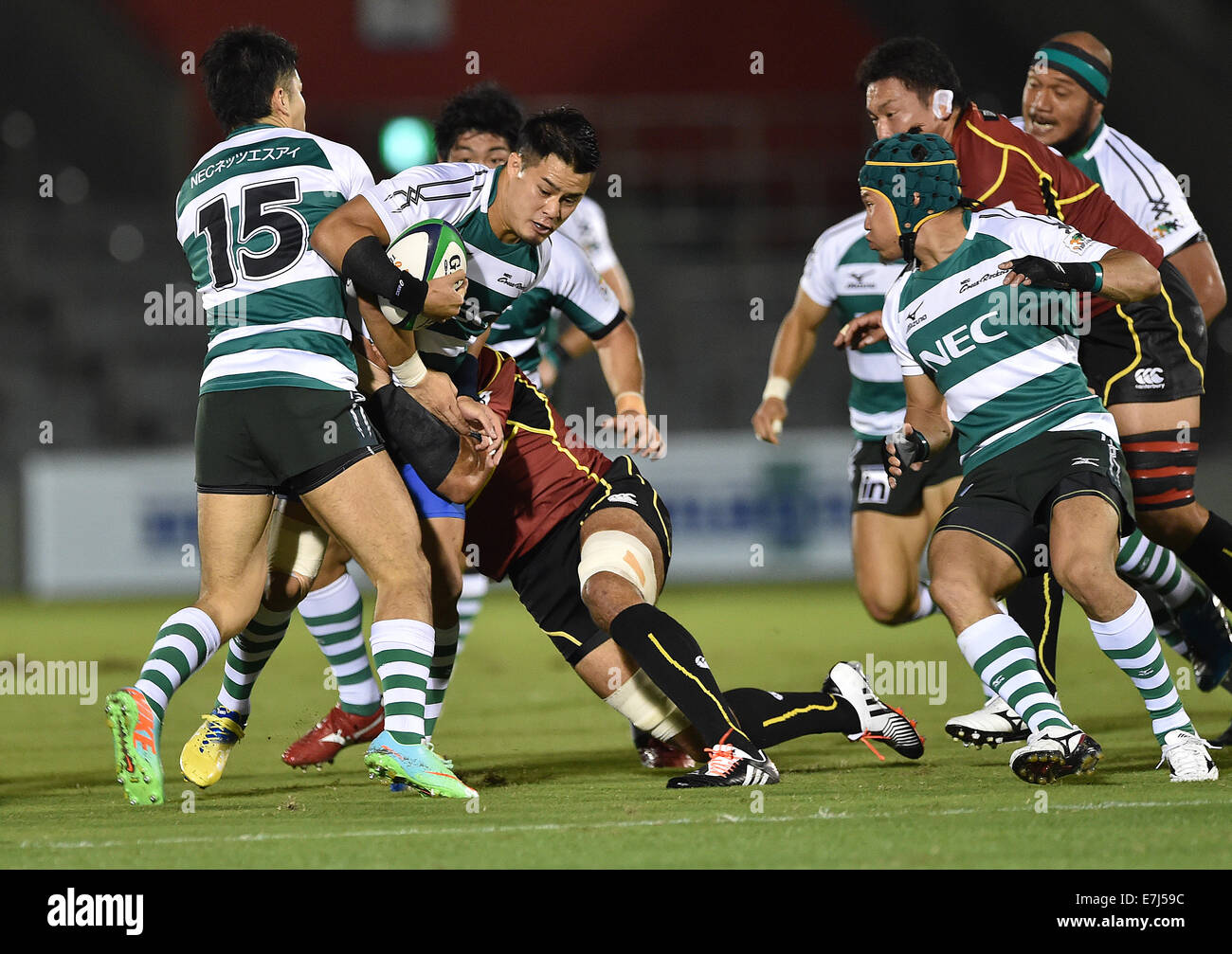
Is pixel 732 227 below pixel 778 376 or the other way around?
the other way around

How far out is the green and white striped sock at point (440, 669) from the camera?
5883 millimetres

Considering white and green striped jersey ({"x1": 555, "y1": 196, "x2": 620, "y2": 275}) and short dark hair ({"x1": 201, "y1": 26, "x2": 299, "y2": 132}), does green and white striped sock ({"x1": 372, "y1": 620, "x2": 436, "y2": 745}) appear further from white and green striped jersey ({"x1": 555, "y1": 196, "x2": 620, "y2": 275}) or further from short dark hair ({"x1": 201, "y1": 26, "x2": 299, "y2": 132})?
white and green striped jersey ({"x1": 555, "y1": 196, "x2": 620, "y2": 275})

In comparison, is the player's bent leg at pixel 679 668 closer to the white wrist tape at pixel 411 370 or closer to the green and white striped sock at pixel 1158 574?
the white wrist tape at pixel 411 370

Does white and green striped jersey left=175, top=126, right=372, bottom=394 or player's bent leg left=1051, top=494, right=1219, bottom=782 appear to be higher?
white and green striped jersey left=175, top=126, right=372, bottom=394

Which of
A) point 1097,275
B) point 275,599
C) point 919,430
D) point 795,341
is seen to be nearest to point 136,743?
point 275,599

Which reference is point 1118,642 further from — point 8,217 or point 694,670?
point 8,217

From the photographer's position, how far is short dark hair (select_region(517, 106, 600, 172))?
16.6 ft

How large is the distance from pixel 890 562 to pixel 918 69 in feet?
6.87

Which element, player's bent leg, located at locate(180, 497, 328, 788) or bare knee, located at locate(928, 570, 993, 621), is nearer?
bare knee, located at locate(928, 570, 993, 621)

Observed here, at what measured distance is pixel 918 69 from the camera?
600 centimetres

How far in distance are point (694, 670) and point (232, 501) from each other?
1.45 meters

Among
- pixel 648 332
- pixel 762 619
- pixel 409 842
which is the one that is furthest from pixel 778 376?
pixel 648 332

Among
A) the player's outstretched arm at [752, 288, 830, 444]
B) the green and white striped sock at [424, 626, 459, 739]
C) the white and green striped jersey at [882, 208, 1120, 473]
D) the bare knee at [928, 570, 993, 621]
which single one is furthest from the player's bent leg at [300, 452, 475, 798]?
the player's outstretched arm at [752, 288, 830, 444]

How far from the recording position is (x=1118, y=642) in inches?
197
